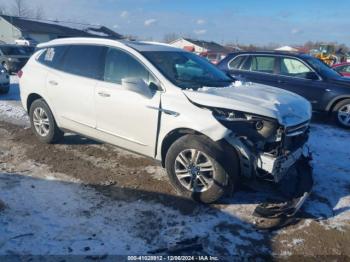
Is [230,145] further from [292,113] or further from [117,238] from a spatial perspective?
[117,238]

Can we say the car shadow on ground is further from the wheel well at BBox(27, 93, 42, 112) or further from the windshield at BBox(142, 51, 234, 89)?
the windshield at BBox(142, 51, 234, 89)

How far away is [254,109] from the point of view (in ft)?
12.8

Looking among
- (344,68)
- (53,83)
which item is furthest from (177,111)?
(344,68)

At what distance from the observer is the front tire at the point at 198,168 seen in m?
4.04

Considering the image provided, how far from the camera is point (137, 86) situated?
4355 mm

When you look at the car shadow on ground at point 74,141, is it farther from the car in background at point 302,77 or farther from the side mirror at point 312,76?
the side mirror at point 312,76

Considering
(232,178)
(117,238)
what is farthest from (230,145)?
(117,238)

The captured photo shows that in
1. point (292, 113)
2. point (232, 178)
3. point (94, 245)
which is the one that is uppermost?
point (292, 113)

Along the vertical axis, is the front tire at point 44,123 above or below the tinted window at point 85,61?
below

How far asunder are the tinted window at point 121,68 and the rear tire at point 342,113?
586cm

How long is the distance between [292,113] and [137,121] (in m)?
Result: 1.90

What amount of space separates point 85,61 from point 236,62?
5.38 m

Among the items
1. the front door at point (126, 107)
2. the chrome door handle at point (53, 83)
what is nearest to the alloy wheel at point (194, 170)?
the front door at point (126, 107)

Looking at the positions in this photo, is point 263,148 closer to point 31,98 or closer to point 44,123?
point 44,123
